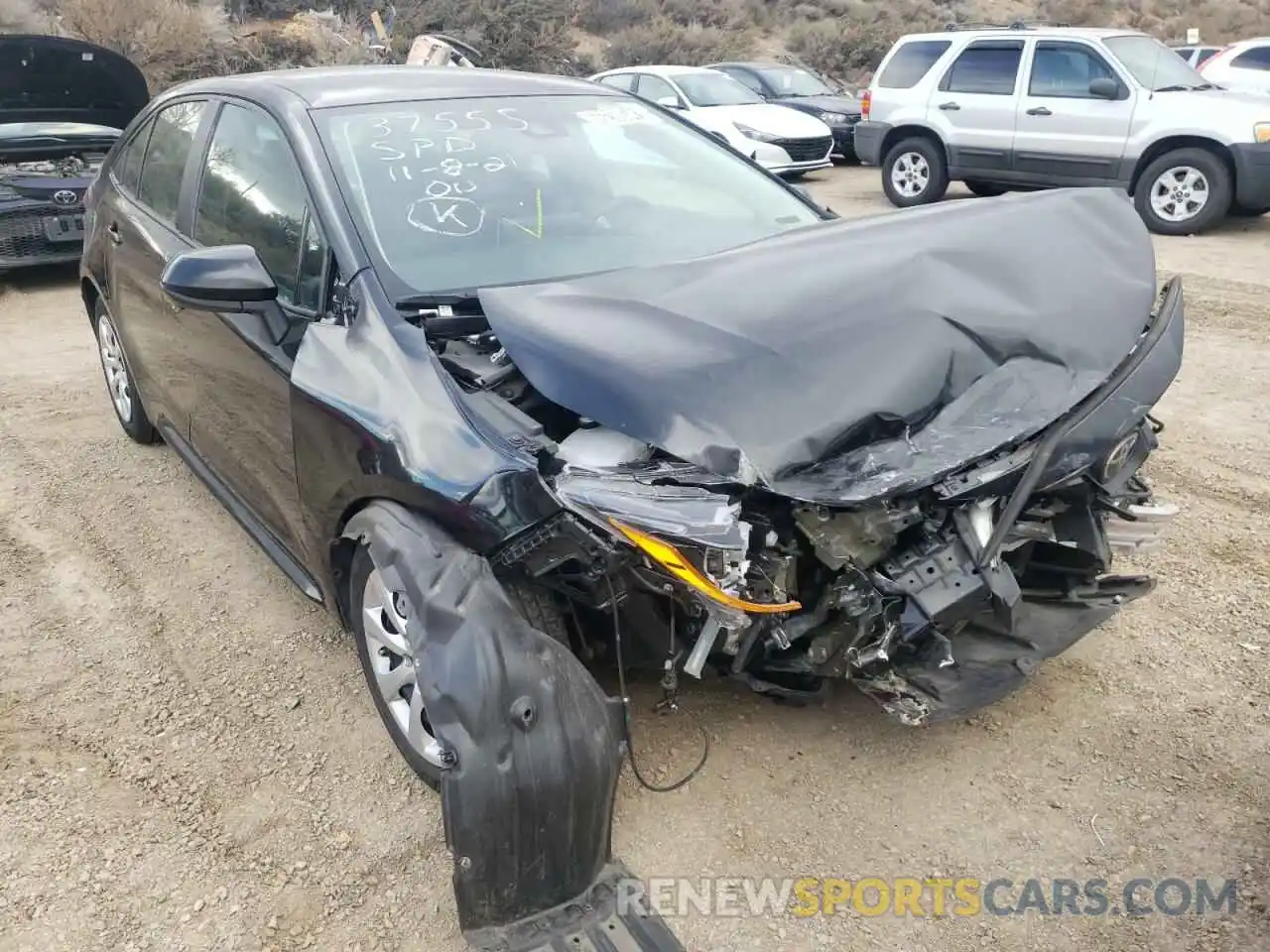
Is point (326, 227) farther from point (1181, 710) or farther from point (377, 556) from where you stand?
point (1181, 710)

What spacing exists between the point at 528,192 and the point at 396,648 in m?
1.51

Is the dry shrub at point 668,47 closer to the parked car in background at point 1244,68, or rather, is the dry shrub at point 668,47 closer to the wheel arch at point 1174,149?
the parked car in background at point 1244,68

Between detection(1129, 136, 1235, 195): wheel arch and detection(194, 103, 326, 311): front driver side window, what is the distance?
29.1ft

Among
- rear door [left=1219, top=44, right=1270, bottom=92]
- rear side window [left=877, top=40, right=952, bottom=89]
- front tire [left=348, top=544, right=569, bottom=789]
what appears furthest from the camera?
rear door [left=1219, top=44, right=1270, bottom=92]

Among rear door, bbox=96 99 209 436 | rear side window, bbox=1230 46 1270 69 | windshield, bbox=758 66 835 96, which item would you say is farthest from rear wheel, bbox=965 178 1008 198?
rear door, bbox=96 99 209 436

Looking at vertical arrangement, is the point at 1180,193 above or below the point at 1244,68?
below

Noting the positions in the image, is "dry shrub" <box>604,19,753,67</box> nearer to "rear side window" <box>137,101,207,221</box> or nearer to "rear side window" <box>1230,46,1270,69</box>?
"rear side window" <box>1230,46,1270,69</box>

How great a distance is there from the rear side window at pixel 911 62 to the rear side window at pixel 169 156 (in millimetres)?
9244

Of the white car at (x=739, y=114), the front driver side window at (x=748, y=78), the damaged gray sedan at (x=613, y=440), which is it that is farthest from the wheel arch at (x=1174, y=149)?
the damaged gray sedan at (x=613, y=440)

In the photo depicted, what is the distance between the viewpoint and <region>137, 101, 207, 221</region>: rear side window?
388cm

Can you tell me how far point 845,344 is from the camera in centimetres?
238

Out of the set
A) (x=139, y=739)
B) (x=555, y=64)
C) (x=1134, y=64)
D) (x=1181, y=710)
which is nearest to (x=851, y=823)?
(x=1181, y=710)

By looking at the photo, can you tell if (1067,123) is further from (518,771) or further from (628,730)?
(518,771)

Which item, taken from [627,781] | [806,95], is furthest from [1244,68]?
[627,781]
